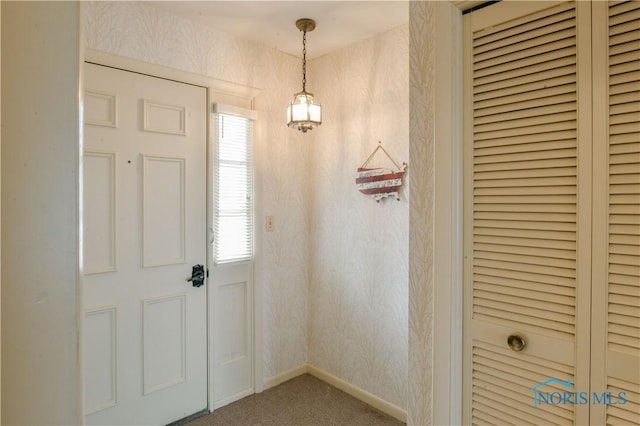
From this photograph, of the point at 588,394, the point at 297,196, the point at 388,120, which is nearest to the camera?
the point at 588,394

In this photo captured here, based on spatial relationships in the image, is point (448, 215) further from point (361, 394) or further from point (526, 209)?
point (361, 394)

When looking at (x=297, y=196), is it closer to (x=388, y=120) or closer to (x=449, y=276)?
(x=388, y=120)

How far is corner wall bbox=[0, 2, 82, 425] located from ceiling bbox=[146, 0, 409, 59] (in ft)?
6.65

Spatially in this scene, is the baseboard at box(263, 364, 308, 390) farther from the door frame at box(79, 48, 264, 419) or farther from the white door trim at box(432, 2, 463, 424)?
the white door trim at box(432, 2, 463, 424)

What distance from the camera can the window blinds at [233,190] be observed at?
2373 mm

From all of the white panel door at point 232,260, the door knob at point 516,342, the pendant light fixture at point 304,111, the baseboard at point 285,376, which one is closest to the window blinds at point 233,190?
the white panel door at point 232,260

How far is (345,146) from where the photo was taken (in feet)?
8.61

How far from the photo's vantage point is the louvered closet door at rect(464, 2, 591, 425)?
91 cm

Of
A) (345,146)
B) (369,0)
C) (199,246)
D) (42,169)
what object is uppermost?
(369,0)

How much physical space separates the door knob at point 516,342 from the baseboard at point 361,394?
1.51 meters

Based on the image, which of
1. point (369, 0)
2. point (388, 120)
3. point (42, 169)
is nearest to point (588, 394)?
point (42, 169)

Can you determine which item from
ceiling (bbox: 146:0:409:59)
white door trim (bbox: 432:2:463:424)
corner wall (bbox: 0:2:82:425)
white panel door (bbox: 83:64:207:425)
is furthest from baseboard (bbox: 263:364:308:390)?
corner wall (bbox: 0:2:82:425)

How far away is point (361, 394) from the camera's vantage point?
2525mm

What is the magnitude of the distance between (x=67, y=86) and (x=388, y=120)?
7.32 feet
